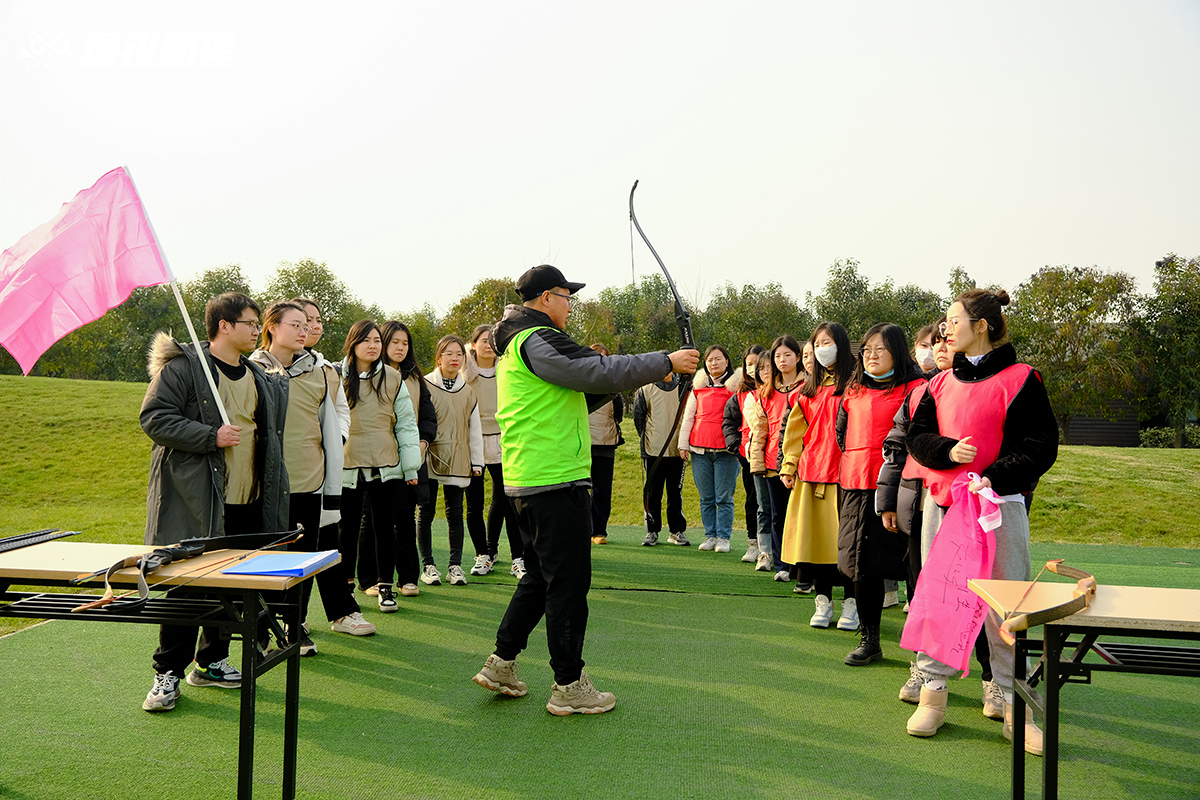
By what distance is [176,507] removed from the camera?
3.77 m

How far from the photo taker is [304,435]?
480 centimetres

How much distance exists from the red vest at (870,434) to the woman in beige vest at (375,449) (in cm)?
287

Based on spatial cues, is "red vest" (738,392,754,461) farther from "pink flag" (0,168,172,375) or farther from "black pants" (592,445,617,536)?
"pink flag" (0,168,172,375)

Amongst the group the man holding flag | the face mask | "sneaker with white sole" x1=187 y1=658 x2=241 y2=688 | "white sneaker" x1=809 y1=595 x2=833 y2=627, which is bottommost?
"sneaker with white sole" x1=187 y1=658 x2=241 y2=688

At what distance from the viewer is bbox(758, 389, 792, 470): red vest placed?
6551 millimetres

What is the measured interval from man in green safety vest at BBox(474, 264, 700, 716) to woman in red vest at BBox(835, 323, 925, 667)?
4.75ft

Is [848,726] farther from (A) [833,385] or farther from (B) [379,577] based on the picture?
(B) [379,577]

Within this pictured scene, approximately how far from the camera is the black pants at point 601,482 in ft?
27.6

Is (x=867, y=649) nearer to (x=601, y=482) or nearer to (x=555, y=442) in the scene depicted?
(x=555, y=442)

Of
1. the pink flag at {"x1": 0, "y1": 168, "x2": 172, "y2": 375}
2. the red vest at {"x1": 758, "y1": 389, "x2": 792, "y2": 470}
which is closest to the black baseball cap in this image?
the pink flag at {"x1": 0, "y1": 168, "x2": 172, "y2": 375}

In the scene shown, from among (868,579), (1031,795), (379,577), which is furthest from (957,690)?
(379,577)

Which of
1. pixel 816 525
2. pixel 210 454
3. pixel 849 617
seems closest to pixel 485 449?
pixel 816 525

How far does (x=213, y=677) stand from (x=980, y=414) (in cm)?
374

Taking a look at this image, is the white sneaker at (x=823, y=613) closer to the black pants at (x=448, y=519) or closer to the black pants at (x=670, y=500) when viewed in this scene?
the black pants at (x=448, y=519)
